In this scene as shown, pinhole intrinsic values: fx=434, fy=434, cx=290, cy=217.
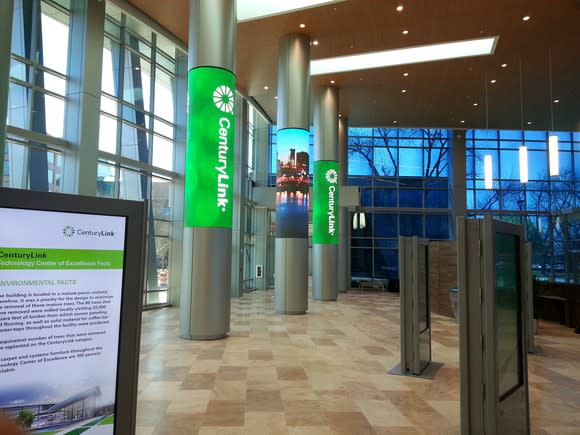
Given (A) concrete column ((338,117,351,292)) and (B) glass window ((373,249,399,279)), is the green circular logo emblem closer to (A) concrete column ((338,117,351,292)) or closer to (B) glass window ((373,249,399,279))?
(A) concrete column ((338,117,351,292))

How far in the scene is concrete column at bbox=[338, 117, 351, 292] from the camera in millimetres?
19328

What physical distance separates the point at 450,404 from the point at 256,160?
16.5m

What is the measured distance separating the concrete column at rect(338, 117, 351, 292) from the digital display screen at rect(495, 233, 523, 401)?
49.9 feet

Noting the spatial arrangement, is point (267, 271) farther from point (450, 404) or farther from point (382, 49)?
point (450, 404)

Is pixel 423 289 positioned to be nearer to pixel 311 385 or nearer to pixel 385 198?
pixel 311 385

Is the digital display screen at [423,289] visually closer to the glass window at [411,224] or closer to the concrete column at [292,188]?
the concrete column at [292,188]

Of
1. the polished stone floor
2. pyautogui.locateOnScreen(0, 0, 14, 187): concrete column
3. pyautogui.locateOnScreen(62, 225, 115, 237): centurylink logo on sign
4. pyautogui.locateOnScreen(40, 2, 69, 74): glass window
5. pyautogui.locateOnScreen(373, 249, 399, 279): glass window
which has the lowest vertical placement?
the polished stone floor

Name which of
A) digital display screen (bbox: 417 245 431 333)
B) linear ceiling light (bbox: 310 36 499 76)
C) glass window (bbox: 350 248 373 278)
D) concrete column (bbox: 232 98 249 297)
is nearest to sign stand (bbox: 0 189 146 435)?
digital display screen (bbox: 417 245 431 333)

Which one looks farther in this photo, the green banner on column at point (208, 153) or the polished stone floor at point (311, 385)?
the green banner on column at point (208, 153)

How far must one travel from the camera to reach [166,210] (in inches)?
507

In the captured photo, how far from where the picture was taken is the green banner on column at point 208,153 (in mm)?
7645

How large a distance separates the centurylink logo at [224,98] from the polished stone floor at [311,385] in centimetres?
420

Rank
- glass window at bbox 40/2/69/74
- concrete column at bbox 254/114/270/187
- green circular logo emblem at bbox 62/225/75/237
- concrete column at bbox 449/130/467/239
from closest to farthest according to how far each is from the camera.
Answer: green circular logo emblem at bbox 62/225/75/237
glass window at bbox 40/2/69/74
concrete column at bbox 254/114/270/187
concrete column at bbox 449/130/467/239

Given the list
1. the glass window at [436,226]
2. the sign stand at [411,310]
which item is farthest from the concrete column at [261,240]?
the sign stand at [411,310]
